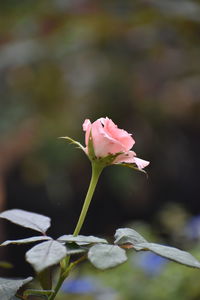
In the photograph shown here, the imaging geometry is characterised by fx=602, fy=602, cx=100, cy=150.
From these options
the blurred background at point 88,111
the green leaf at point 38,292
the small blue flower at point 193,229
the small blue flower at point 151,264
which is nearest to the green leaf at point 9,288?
the green leaf at point 38,292

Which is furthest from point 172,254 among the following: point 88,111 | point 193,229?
point 88,111

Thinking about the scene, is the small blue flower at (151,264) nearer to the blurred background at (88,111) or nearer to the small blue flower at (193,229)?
the small blue flower at (193,229)

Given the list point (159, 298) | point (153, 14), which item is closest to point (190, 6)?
point (153, 14)

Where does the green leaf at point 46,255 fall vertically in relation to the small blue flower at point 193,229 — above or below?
above

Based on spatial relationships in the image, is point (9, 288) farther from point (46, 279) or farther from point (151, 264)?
point (151, 264)

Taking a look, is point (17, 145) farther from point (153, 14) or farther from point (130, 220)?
point (153, 14)

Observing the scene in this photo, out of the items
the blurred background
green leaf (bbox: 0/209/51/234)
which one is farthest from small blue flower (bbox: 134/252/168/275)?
green leaf (bbox: 0/209/51/234)
